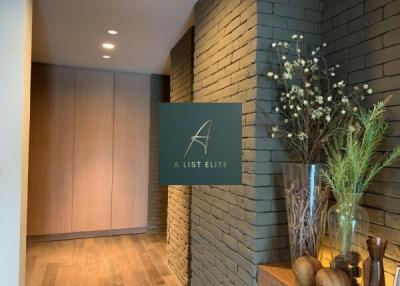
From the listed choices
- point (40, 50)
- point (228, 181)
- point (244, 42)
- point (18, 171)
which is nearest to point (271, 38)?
point (244, 42)

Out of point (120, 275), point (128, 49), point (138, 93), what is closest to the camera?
point (120, 275)

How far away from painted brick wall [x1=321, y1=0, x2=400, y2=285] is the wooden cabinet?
13.4 ft

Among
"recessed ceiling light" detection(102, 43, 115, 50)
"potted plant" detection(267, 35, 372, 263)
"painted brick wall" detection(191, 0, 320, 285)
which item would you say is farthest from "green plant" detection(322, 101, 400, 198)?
"recessed ceiling light" detection(102, 43, 115, 50)

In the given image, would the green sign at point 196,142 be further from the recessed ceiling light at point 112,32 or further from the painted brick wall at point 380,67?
the recessed ceiling light at point 112,32

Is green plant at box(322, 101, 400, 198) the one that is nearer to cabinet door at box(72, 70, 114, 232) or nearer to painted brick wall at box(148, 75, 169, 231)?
painted brick wall at box(148, 75, 169, 231)

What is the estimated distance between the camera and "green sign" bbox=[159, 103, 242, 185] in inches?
72.5

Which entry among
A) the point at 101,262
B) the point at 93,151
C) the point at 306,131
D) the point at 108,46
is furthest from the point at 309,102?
the point at 93,151

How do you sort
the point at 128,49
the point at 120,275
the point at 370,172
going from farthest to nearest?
1. the point at 128,49
2. the point at 120,275
3. the point at 370,172

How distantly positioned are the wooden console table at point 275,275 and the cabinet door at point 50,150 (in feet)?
→ 13.4

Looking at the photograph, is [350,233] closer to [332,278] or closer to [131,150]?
[332,278]

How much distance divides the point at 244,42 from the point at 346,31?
0.59 metres

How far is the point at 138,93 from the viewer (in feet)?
18.3

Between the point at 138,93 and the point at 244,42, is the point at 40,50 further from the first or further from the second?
the point at 244,42

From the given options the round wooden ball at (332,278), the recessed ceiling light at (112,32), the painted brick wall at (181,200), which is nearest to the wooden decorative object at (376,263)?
the round wooden ball at (332,278)
